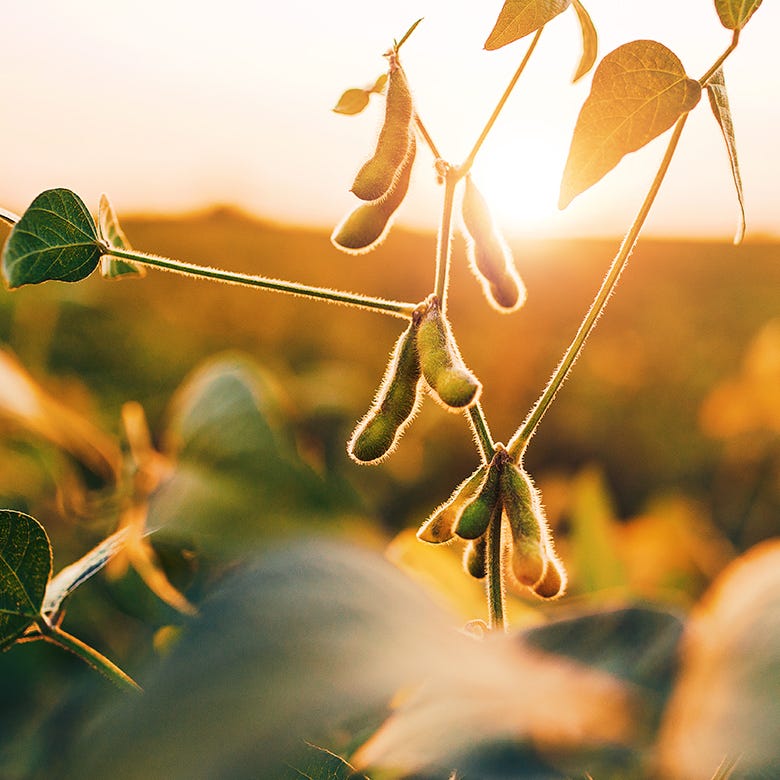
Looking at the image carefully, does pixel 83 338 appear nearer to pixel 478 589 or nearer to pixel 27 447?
pixel 27 447

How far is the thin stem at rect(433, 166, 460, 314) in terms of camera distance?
1.80 feet

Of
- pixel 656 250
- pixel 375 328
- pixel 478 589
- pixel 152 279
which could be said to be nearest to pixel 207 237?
pixel 152 279

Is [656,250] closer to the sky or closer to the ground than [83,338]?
closer to the sky

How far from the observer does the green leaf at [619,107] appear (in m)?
0.50

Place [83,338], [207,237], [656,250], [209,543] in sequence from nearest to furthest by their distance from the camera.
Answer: [209,543] < [83,338] < [207,237] < [656,250]

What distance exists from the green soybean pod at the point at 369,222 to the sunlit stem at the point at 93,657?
0.97 ft

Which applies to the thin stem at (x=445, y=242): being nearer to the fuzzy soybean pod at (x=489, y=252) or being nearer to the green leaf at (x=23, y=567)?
the fuzzy soybean pod at (x=489, y=252)

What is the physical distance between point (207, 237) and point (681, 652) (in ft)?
11.3

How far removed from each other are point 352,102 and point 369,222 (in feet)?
0.30

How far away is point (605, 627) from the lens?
413 mm

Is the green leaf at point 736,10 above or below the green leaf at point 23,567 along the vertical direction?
above

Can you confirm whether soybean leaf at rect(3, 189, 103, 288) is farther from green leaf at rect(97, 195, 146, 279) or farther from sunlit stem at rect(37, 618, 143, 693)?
sunlit stem at rect(37, 618, 143, 693)

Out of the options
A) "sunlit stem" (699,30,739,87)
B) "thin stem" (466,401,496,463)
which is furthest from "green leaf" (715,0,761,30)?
"thin stem" (466,401,496,463)

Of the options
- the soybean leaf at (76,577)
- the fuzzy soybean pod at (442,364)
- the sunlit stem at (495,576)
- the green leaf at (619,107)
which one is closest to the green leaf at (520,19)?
the green leaf at (619,107)
